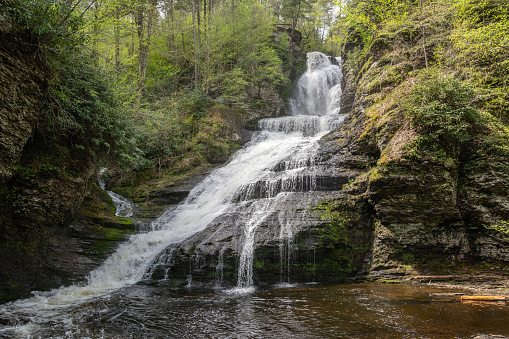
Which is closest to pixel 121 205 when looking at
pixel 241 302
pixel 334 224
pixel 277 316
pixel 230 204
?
pixel 230 204

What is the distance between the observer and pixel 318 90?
2414cm

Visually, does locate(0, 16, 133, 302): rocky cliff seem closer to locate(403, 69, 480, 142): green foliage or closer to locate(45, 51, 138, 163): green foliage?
locate(45, 51, 138, 163): green foliage

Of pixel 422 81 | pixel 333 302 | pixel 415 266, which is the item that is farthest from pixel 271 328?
pixel 422 81

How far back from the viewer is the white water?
7184 millimetres

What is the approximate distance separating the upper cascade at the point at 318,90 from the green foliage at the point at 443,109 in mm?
13272

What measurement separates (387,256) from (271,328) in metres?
5.27

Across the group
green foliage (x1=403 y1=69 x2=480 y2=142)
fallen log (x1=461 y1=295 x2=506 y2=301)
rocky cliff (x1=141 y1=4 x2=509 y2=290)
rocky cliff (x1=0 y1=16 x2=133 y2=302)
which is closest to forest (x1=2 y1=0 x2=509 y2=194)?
green foliage (x1=403 y1=69 x2=480 y2=142)

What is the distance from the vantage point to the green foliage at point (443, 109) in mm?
8086

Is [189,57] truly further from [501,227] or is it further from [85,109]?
[501,227]

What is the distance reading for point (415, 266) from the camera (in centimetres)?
828

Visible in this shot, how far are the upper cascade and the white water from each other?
17.3 ft

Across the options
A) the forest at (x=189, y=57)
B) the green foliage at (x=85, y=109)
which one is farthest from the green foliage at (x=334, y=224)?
the green foliage at (x=85, y=109)

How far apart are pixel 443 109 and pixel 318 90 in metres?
16.6

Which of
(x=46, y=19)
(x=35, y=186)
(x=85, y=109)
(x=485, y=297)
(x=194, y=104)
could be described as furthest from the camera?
(x=194, y=104)
